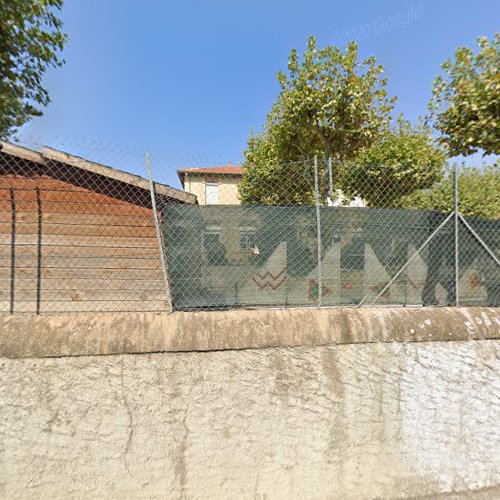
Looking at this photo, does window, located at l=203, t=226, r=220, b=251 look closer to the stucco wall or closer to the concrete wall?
the stucco wall

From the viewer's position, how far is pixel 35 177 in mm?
4184

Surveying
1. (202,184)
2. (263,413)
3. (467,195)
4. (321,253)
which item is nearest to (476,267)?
(321,253)

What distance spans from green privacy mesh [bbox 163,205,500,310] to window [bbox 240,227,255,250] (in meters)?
0.01

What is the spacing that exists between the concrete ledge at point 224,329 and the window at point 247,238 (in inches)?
36.1

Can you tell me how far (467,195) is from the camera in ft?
13.7

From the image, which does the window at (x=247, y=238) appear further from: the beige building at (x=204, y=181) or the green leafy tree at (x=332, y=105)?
the green leafy tree at (x=332, y=105)

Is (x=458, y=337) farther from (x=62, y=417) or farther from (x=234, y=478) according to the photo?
(x=62, y=417)

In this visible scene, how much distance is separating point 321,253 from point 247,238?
0.80 metres

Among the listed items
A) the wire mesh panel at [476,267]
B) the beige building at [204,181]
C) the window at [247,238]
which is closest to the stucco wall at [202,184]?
the beige building at [204,181]

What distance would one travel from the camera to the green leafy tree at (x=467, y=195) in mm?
3114

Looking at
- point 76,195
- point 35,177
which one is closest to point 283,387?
point 76,195

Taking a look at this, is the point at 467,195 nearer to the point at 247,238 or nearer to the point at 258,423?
the point at 247,238

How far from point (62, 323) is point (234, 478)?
166 cm

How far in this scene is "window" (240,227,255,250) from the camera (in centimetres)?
273
